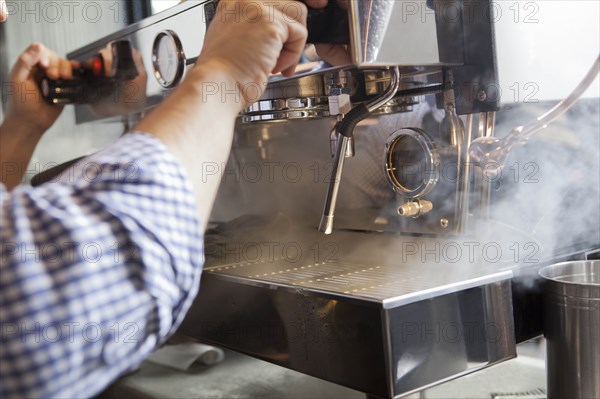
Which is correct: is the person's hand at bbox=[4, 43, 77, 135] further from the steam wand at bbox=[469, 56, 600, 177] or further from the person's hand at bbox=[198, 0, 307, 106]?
the steam wand at bbox=[469, 56, 600, 177]

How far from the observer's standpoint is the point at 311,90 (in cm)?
102

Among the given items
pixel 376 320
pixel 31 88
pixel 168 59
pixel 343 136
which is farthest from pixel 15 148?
pixel 376 320

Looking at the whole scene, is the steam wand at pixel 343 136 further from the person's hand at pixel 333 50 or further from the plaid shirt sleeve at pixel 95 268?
the plaid shirt sleeve at pixel 95 268

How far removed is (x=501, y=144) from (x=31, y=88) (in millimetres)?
721

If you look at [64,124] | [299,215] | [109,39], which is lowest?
[299,215]

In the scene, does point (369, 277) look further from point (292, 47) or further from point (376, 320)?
point (292, 47)

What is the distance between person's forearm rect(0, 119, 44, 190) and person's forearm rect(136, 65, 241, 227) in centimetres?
56

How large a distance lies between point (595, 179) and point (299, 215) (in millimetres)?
567

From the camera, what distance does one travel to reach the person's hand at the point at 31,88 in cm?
105

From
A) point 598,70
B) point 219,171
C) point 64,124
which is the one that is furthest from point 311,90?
point 64,124

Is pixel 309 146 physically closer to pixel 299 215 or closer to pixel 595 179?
pixel 299 215

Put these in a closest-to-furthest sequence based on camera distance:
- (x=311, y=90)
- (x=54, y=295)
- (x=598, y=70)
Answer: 1. (x=54, y=295)
2. (x=598, y=70)
3. (x=311, y=90)

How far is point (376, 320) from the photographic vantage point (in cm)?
74

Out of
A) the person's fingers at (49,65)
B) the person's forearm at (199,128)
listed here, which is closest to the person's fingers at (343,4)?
the person's forearm at (199,128)
